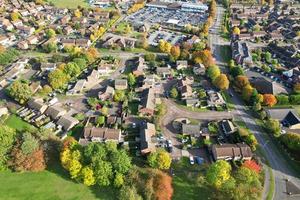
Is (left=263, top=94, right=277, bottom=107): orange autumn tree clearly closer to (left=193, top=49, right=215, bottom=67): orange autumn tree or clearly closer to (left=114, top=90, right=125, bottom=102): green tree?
(left=193, top=49, right=215, bottom=67): orange autumn tree

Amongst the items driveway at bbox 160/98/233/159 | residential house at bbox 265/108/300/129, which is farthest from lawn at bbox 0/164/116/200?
residential house at bbox 265/108/300/129

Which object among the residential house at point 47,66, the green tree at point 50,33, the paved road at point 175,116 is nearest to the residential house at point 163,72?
the paved road at point 175,116

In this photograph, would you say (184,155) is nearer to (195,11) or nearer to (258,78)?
(258,78)

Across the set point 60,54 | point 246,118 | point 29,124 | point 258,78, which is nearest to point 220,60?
point 258,78

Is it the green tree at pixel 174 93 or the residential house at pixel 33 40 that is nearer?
the green tree at pixel 174 93

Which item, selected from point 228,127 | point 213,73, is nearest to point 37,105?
point 228,127

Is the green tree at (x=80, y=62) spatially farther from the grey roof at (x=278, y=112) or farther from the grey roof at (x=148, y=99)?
the grey roof at (x=278, y=112)
